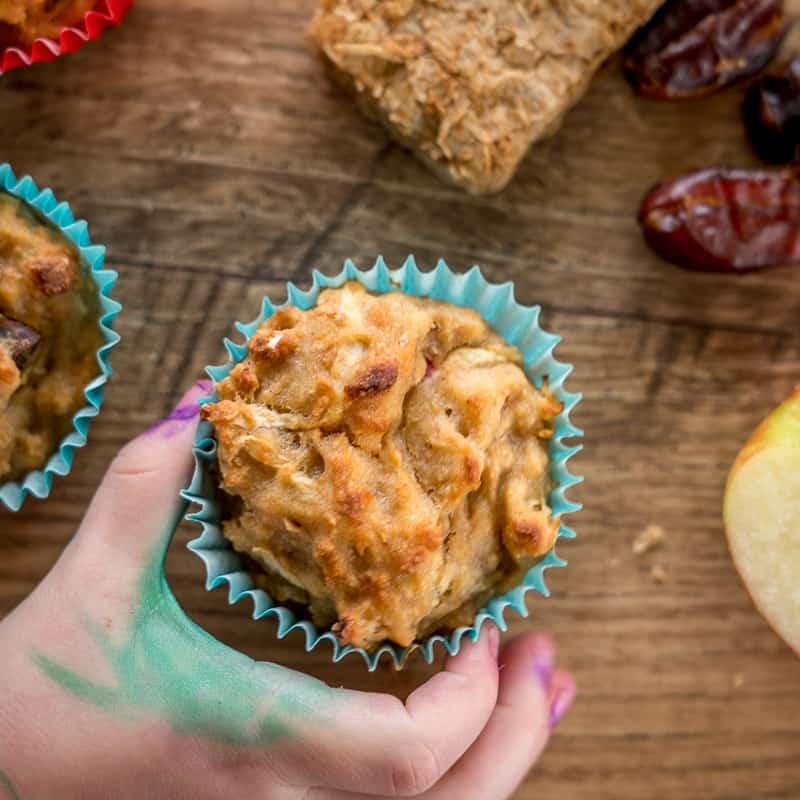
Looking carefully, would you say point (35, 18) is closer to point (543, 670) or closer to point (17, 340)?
point (17, 340)

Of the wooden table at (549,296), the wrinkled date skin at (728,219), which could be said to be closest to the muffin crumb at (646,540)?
the wooden table at (549,296)

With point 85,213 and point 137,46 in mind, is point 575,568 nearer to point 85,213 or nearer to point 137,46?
point 85,213

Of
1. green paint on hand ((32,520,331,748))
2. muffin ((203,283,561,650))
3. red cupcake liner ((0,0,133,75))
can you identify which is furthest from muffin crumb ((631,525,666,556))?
red cupcake liner ((0,0,133,75))

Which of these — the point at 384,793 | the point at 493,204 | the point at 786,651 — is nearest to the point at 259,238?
the point at 493,204

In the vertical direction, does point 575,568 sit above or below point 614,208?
below

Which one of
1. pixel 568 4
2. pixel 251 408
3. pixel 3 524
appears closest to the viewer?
pixel 251 408

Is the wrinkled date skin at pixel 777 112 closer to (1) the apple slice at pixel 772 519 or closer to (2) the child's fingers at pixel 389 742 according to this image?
(1) the apple slice at pixel 772 519
